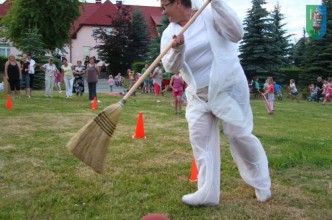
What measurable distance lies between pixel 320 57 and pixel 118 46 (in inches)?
843

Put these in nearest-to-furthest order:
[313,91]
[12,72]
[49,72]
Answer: [12,72] → [49,72] → [313,91]

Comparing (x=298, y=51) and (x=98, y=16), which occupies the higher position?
(x=98, y=16)

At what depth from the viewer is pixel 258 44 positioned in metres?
29.7

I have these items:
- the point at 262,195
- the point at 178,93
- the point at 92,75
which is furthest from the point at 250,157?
the point at 92,75

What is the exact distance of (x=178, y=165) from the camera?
A: 5613 millimetres

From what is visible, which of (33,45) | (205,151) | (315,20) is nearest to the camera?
(205,151)

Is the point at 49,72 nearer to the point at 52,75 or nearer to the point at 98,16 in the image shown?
the point at 52,75

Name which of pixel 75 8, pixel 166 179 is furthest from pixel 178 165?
pixel 75 8

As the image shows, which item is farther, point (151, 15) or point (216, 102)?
point (151, 15)

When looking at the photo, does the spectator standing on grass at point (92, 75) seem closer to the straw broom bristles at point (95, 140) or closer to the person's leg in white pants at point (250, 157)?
the person's leg in white pants at point (250, 157)

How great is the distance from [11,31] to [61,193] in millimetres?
33047

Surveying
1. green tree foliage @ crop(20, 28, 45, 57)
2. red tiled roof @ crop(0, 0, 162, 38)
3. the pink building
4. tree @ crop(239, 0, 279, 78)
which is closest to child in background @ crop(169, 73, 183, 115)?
green tree foliage @ crop(20, 28, 45, 57)

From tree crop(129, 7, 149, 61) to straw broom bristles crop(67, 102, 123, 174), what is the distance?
4111cm

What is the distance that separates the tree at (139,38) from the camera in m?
44.3
